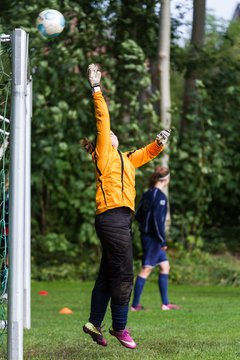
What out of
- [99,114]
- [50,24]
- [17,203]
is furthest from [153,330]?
[50,24]

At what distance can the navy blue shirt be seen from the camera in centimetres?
1050

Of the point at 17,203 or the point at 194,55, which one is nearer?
the point at 17,203

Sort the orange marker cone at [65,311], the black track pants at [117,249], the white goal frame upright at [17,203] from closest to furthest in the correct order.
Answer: the white goal frame upright at [17,203] < the black track pants at [117,249] < the orange marker cone at [65,311]

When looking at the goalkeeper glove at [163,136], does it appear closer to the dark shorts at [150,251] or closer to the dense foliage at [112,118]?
the dark shorts at [150,251]

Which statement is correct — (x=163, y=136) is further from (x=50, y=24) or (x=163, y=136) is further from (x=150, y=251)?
(x=150, y=251)

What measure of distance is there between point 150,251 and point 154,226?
360 millimetres

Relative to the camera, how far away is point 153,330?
27.4ft

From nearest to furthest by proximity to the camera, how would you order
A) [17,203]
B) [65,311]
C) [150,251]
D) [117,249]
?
[17,203] < [117,249] < [150,251] < [65,311]

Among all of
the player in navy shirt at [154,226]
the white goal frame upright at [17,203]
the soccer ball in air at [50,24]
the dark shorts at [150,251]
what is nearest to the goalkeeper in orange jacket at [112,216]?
the white goal frame upright at [17,203]

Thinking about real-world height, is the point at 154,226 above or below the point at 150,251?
above

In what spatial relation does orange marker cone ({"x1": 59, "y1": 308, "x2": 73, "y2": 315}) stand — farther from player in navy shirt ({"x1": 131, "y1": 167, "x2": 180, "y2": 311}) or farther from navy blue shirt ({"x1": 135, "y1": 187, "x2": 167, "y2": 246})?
navy blue shirt ({"x1": 135, "y1": 187, "x2": 167, "y2": 246})

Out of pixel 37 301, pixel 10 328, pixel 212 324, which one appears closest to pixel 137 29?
pixel 37 301

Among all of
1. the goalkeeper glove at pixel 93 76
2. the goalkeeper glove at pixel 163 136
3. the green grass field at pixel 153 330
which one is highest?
the goalkeeper glove at pixel 93 76

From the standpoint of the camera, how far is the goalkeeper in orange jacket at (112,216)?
643 centimetres
